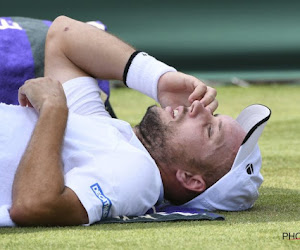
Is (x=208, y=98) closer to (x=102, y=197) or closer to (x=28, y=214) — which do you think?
(x=102, y=197)

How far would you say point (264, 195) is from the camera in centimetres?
284

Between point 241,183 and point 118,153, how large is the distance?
1.27 feet

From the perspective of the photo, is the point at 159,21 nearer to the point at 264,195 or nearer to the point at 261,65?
the point at 261,65

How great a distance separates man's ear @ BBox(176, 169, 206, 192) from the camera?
242cm

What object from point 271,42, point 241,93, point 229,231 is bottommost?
point 241,93

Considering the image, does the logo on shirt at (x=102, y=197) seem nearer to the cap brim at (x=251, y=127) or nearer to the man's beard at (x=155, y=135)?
the man's beard at (x=155, y=135)

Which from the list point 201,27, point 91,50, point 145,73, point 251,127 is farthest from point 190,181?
point 201,27

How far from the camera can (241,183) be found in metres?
2.43

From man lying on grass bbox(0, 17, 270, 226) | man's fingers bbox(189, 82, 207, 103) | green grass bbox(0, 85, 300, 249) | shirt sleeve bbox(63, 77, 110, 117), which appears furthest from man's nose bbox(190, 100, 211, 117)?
shirt sleeve bbox(63, 77, 110, 117)

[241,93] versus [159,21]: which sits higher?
[159,21]

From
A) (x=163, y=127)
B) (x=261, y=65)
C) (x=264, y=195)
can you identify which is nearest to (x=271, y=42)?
(x=261, y=65)

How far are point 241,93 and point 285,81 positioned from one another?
0.73m

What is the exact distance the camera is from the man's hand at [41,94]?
2383mm

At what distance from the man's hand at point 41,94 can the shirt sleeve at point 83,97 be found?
20 centimetres
